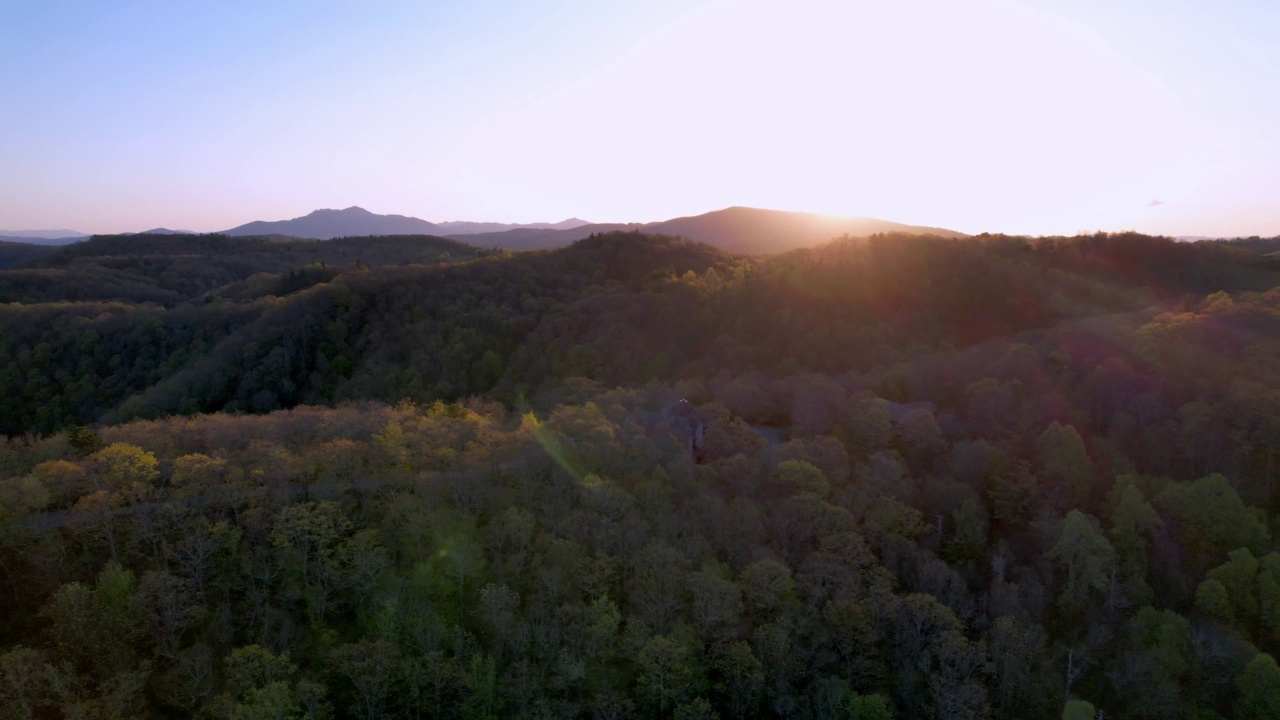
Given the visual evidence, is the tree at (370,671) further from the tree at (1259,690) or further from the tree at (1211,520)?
the tree at (1211,520)

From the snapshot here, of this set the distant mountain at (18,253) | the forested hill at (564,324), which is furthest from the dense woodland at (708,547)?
the distant mountain at (18,253)

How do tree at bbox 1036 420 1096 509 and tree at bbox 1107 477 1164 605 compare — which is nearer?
tree at bbox 1107 477 1164 605

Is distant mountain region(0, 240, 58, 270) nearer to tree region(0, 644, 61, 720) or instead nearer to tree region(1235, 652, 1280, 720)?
tree region(0, 644, 61, 720)

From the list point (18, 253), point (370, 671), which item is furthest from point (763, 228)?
point (18, 253)

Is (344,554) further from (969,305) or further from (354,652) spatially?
(969,305)

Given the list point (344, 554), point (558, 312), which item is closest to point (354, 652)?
point (344, 554)

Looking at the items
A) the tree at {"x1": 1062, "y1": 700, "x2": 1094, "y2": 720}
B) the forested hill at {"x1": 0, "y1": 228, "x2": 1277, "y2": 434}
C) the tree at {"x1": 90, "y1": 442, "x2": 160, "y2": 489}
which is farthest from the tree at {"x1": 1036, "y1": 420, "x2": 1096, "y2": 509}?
the tree at {"x1": 90, "y1": 442, "x2": 160, "y2": 489}

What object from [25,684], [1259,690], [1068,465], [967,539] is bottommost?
[1259,690]

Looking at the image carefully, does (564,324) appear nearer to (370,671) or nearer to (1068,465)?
(1068,465)
